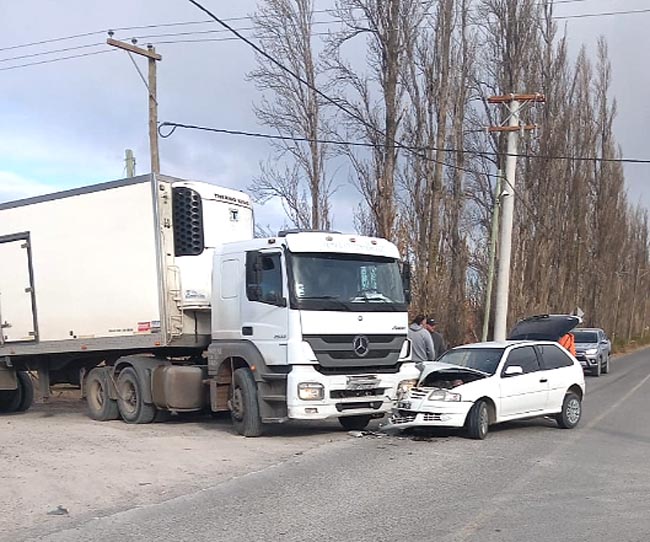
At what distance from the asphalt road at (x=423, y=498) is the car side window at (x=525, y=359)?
1234 millimetres

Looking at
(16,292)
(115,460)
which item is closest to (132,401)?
(16,292)

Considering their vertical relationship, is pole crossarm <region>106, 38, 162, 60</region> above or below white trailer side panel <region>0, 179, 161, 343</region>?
above

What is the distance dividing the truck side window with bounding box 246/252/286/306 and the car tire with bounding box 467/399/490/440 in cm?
332

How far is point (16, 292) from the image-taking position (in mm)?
16891

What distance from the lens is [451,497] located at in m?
8.64

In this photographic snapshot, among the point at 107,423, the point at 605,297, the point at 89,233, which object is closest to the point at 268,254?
the point at 89,233

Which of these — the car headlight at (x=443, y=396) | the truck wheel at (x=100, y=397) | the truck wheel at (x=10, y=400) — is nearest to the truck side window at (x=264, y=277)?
the car headlight at (x=443, y=396)

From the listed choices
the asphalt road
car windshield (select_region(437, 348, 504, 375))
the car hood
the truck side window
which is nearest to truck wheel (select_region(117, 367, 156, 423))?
the truck side window

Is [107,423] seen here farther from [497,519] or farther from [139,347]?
[497,519]

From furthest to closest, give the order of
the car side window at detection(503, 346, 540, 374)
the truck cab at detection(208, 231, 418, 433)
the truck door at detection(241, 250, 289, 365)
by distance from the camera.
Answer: the car side window at detection(503, 346, 540, 374) < the truck door at detection(241, 250, 289, 365) < the truck cab at detection(208, 231, 418, 433)

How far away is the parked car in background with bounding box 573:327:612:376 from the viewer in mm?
30000

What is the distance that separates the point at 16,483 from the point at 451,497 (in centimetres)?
505

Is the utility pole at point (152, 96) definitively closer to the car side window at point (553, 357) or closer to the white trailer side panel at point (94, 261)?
the white trailer side panel at point (94, 261)

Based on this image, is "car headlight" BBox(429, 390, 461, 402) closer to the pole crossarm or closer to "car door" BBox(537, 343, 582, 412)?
"car door" BBox(537, 343, 582, 412)
